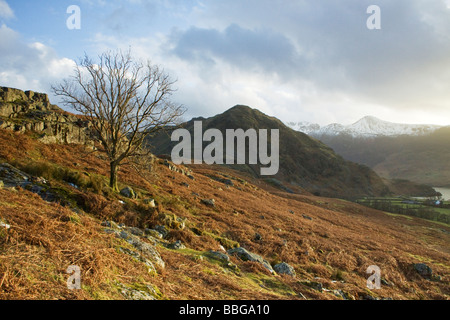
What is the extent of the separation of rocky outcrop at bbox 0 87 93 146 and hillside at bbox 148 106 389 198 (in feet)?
259

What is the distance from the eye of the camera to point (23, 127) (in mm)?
19031

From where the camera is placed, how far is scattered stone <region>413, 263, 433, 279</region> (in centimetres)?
1417

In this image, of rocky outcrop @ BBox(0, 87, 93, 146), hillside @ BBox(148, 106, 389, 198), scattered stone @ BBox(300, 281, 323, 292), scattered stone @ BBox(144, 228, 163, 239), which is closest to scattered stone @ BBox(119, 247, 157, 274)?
scattered stone @ BBox(144, 228, 163, 239)

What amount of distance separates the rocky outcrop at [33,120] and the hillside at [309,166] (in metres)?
78.9

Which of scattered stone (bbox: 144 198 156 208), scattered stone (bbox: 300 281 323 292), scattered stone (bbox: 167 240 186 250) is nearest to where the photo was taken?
scattered stone (bbox: 300 281 323 292)

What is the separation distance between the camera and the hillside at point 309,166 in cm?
11012

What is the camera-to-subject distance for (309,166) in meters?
122

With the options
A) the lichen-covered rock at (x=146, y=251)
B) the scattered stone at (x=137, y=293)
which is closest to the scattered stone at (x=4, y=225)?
the lichen-covered rock at (x=146, y=251)

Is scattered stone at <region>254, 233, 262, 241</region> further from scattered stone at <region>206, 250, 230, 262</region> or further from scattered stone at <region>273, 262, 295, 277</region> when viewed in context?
scattered stone at <region>206, 250, 230, 262</region>

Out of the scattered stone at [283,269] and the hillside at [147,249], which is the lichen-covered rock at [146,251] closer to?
the hillside at [147,249]

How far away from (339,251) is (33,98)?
34.2 m

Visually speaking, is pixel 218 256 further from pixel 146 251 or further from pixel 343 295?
pixel 343 295
